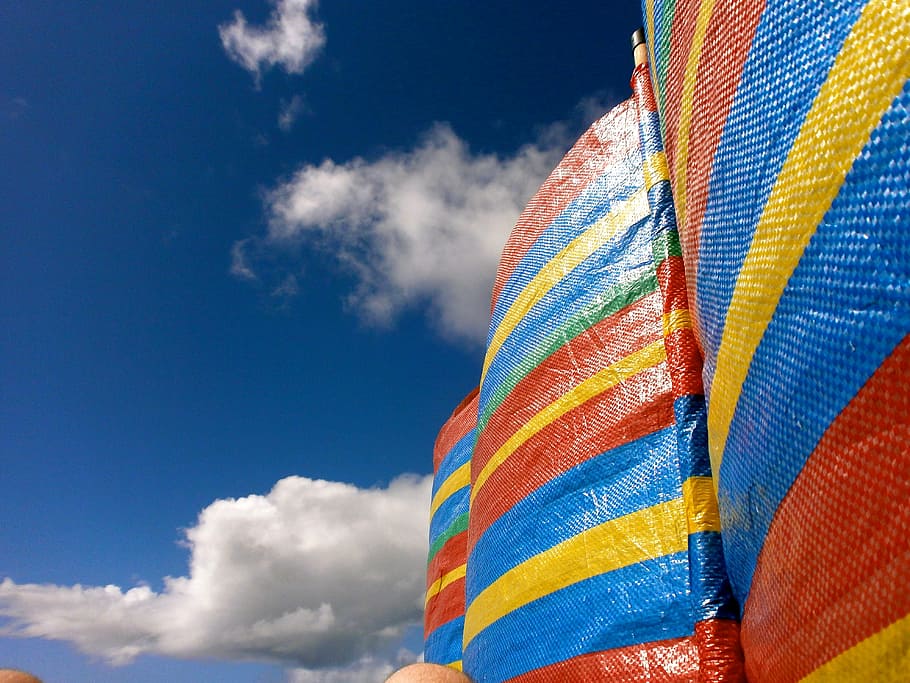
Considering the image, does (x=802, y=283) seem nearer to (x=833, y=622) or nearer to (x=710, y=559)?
(x=833, y=622)

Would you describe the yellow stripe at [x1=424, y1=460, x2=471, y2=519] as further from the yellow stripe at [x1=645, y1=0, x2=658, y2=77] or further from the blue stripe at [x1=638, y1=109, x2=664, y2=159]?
the yellow stripe at [x1=645, y1=0, x2=658, y2=77]

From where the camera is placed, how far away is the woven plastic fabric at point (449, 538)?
3.29 m

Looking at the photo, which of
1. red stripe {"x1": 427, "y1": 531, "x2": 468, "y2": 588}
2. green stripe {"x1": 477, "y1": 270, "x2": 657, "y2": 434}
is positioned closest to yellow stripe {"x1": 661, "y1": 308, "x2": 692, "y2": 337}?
green stripe {"x1": 477, "y1": 270, "x2": 657, "y2": 434}

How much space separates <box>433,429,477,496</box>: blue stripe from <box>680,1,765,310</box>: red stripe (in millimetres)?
2624

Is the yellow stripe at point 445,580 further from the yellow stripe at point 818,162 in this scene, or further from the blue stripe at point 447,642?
the yellow stripe at point 818,162

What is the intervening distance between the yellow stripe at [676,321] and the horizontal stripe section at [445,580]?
7.21 feet

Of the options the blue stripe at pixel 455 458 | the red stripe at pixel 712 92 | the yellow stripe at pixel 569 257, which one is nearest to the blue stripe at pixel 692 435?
the red stripe at pixel 712 92

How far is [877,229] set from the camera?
2.15 feet

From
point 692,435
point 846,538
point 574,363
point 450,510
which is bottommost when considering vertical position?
point 846,538

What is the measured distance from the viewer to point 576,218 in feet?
6.66

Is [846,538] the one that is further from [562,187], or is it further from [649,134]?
[562,187]

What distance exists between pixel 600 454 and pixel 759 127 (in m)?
0.91

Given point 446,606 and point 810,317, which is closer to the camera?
point 810,317

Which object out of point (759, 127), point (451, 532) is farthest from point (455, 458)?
point (759, 127)
